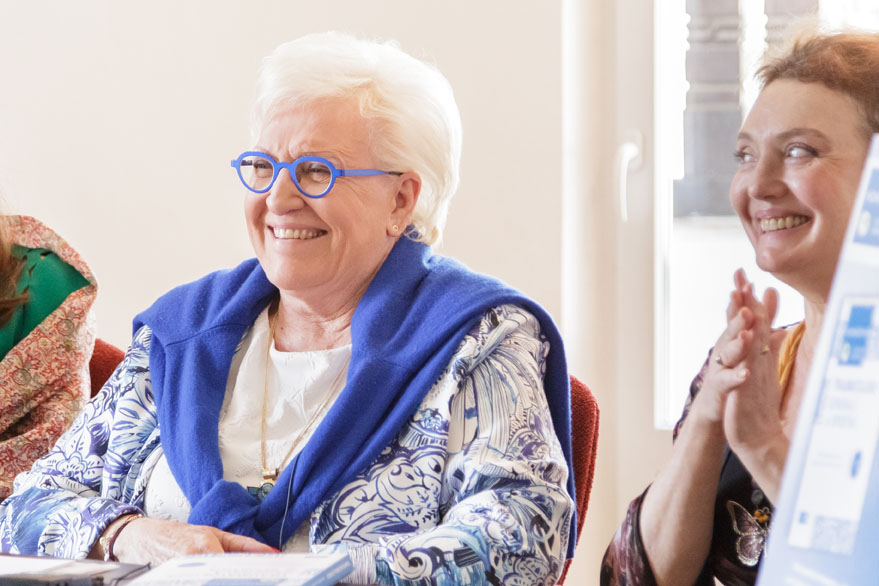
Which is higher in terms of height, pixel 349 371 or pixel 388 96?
pixel 388 96

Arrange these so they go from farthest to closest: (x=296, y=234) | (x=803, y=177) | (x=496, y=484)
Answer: (x=296, y=234)
(x=496, y=484)
(x=803, y=177)

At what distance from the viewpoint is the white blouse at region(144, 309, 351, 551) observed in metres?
1.60

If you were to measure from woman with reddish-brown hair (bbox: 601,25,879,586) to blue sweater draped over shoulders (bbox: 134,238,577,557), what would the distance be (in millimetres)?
278

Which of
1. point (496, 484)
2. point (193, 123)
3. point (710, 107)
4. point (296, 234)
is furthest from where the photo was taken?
point (193, 123)

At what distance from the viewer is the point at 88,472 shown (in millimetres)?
1688

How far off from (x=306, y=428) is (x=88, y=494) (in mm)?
390

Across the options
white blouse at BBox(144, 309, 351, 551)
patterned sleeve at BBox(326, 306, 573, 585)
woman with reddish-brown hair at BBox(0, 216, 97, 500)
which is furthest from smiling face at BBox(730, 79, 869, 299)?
woman with reddish-brown hair at BBox(0, 216, 97, 500)

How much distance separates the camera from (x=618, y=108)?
2.64 metres

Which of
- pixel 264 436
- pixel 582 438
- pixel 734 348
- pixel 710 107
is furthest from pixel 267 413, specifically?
pixel 710 107

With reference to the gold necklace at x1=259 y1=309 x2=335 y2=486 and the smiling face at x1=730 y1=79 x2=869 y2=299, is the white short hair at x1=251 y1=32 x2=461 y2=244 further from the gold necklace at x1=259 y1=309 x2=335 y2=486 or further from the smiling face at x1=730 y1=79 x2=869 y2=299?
the smiling face at x1=730 y1=79 x2=869 y2=299

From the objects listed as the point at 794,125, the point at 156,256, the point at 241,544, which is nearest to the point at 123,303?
the point at 156,256

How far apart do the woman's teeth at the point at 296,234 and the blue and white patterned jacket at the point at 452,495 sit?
0.33 meters

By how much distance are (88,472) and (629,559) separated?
A: 0.89m

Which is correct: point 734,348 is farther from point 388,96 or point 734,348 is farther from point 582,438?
point 388,96
